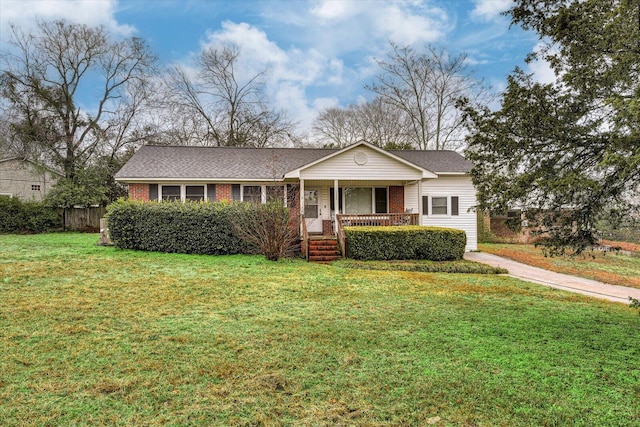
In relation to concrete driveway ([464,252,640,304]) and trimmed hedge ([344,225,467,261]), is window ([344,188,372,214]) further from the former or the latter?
concrete driveway ([464,252,640,304])

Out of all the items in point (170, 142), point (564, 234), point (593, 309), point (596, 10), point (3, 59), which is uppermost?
point (3, 59)

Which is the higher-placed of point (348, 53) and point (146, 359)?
point (348, 53)

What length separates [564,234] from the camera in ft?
16.1

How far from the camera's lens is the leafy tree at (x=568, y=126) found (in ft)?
12.4

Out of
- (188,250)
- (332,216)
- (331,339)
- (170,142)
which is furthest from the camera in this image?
(170,142)

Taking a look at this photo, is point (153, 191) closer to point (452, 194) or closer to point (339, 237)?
point (339, 237)

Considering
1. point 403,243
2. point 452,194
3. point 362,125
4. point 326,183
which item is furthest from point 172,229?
point 362,125

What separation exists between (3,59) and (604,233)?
96.9ft

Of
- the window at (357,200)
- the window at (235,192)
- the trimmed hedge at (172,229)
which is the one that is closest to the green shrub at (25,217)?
the trimmed hedge at (172,229)

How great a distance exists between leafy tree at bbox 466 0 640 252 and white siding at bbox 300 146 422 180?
931cm

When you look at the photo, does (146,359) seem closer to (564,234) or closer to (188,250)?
(564,234)

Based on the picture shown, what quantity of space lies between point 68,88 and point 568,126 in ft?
87.9

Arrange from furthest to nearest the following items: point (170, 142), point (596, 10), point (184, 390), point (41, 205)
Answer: point (170, 142)
point (41, 205)
point (596, 10)
point (184, 390)

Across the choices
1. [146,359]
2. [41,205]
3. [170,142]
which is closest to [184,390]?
[146,359]
